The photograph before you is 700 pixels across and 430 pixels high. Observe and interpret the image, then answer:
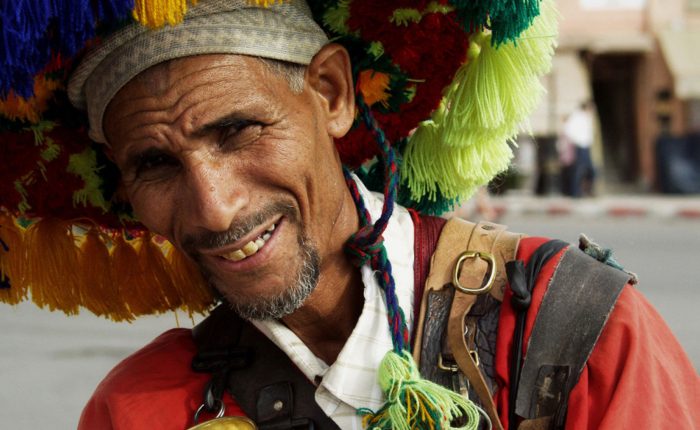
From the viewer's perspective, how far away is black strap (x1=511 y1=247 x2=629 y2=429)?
1793mm

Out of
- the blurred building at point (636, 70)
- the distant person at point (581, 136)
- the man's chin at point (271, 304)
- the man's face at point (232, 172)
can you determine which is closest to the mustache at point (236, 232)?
the man's face at point (232, 172)

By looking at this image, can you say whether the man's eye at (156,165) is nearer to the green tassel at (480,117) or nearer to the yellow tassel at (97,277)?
the yellow tassel at (97,277)

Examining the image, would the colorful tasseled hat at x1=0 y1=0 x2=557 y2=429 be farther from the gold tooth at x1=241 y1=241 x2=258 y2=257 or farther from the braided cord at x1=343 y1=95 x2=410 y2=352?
the gold tooth at x1=241 y1=241 x2=258 y2=257

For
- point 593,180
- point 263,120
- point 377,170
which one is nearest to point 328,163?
point 263,120

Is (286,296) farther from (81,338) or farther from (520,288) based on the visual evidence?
(81,338)

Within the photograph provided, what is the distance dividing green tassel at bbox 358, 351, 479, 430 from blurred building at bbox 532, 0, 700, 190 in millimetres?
17126

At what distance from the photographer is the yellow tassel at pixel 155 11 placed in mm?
1785

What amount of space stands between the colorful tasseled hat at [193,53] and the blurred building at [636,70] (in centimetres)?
1659

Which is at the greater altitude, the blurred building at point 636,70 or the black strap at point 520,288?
the black strap at point 520,288

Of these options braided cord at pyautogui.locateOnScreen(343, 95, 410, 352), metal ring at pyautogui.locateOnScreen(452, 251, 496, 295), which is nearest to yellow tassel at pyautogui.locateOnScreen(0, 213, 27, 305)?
braided cord at pyautogui.locateOnScreen(343, 95, 410, 352)

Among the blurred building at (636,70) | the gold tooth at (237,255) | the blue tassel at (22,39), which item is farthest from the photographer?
the blurred building at (636,70)

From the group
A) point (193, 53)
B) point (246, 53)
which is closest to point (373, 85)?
point (246, 53)

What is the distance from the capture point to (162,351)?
2256 mm

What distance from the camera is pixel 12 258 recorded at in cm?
244
